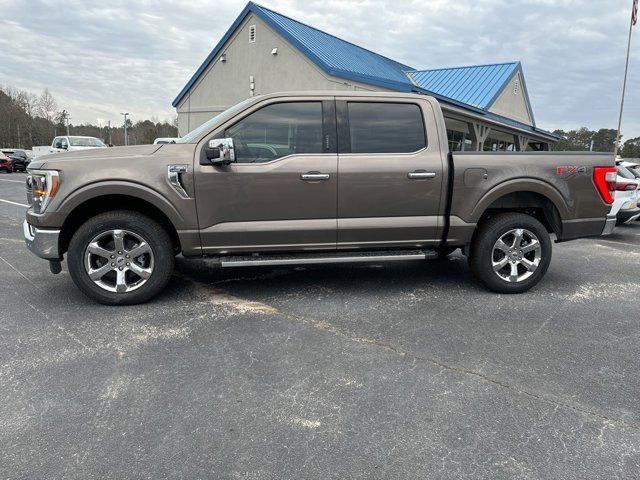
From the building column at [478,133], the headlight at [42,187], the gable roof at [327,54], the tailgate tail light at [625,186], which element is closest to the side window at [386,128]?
the headlight at [42,187]

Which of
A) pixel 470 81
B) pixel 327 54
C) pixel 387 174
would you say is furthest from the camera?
pixel 470 81

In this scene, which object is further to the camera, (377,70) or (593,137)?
(593,137)

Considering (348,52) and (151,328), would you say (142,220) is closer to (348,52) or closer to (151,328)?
(151,328)

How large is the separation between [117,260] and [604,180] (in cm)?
506

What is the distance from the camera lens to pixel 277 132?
14.0ft

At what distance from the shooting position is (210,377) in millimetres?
2959

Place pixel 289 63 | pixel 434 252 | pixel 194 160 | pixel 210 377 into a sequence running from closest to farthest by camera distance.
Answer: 1. pixel 210 377
2. pixel 194 160
3. pixel 434 252
4. pixel 289 63

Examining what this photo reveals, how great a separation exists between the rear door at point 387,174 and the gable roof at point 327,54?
13451 millimetres

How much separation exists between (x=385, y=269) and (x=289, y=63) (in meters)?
16.8

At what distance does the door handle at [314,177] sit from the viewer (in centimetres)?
423

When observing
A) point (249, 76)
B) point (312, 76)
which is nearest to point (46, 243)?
point (312, 76)

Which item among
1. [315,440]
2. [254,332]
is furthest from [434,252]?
[315,440]

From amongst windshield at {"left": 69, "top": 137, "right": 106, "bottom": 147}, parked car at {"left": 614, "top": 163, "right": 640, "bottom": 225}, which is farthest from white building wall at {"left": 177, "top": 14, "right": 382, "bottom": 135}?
parked car at {"left": 614, "top": 163, "right": 640, "bottom": 225}

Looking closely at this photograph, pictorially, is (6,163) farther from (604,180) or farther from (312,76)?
(604,180)
